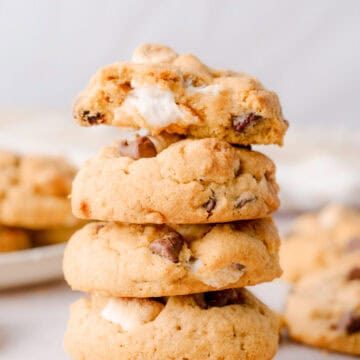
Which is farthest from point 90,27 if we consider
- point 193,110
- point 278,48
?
point 193,110

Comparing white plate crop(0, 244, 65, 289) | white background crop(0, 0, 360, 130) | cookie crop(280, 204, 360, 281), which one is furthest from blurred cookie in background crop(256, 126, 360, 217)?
white plate crop(0, 244, 65, 289)

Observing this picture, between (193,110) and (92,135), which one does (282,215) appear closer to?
(92,135)

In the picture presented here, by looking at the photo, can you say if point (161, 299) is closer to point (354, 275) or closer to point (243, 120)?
point (243, 120)

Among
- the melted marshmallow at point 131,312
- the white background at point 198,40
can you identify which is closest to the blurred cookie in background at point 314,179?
the white background at point 198,40

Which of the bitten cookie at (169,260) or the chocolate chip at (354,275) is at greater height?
the chocolate chip at (354,275)

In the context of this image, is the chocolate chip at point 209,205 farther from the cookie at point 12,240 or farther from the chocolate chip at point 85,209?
the cookie at point 12,240
